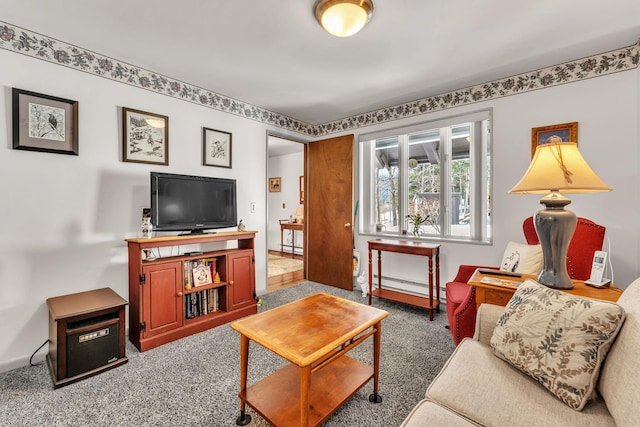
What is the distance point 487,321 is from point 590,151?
206cm

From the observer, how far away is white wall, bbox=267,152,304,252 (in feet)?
21.0

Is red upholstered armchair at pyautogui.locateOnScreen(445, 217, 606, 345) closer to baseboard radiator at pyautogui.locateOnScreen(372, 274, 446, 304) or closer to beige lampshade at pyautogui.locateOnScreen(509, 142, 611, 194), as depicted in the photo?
beige lampshade at pyautogui.locateOnScreen(509, 142, 611, 194)

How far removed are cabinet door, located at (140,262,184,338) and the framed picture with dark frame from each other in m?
1.16

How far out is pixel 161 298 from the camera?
2410 mm

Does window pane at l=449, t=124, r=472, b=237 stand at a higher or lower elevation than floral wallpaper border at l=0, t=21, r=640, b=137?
lower

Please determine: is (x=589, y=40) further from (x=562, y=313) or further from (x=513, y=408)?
(x=513, y=408)

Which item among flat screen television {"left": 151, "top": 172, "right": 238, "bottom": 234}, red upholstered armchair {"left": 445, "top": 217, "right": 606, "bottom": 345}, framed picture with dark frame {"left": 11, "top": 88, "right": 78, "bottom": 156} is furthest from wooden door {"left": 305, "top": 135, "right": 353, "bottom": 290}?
framed picture with dark frame {"left": 11, "top": 88, "right": 78, "bottom": 156}

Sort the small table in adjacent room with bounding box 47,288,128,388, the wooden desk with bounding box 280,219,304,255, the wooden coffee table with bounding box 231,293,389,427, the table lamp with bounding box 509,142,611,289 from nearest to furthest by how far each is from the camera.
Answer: the wooden coffee table with bounding box 231,293,389,427 → the table lamp with bounding box 509,142,611,289 → the small table in adjacent room with bounding box 47,288,128,388 → the wooden desk with bounding box 280,219,304,255

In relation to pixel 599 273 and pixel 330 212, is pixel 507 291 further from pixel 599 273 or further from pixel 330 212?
pixel 330 212

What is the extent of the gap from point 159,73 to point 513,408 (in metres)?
3.49

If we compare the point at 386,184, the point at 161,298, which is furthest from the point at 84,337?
the point at 386,184

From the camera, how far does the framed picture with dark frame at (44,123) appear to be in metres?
2.06

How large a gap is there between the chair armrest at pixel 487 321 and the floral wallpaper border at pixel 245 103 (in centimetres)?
233

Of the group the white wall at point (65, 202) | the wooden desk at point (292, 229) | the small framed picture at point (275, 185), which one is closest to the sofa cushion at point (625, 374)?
the white wall at point (65, 202)
